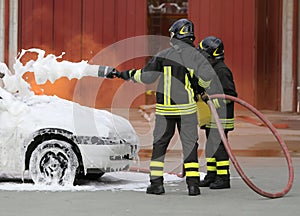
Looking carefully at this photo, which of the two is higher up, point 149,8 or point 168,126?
point 149,8

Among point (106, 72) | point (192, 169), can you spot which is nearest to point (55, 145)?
point (106, 72)

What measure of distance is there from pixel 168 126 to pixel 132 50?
15.7 m

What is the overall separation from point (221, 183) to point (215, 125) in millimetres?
700

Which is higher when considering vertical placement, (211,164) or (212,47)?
(212,47)

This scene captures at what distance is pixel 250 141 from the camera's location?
1664 cm

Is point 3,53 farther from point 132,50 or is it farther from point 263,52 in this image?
point 263,52

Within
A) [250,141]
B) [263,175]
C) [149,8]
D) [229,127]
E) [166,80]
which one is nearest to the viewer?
[166,80]

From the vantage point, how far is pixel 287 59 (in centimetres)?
2456

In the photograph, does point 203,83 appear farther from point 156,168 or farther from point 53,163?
point 53,163

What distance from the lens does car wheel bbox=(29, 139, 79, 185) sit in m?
9.89

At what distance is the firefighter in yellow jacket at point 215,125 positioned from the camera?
33.9 ft

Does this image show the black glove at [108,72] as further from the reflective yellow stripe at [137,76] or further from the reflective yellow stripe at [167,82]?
the reflective yellow stripe at [167,82]

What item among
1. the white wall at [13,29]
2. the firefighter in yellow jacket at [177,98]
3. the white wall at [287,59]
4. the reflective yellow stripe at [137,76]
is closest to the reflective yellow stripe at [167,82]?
the firefighter in yellow jacket at [177,98]

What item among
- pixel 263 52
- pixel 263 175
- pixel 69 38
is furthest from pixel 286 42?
pixel 263 175
